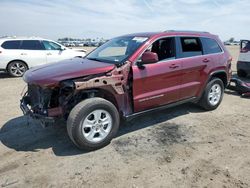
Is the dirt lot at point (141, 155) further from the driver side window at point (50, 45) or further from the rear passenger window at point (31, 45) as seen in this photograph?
the driver side window at point (50, 45)

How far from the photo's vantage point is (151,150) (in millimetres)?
4215

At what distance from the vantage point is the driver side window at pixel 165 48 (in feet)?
17.0

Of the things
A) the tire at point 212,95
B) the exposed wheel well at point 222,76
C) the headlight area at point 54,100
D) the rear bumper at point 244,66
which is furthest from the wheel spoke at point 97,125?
the rear bumper at point 244,66

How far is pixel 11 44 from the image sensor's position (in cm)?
1137

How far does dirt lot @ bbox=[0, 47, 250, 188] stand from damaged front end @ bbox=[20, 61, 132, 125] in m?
0.60

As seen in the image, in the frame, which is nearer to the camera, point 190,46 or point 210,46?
point 190,46

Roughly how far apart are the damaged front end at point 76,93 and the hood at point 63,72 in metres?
0.07

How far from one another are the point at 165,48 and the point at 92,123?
2224mm

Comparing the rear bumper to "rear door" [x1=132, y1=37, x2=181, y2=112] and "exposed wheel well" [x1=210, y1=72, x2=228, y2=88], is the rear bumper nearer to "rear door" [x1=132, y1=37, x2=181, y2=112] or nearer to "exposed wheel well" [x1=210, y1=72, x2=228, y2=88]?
"exposed wheel well" [x1=210, y1=72, x2=228, y2=88]

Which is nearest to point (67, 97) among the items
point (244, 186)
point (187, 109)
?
point (244, 186)

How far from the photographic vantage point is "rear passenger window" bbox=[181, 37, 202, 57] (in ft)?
17.8

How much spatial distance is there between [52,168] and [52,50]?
921 centimetres

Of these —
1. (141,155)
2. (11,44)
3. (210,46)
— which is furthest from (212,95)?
(11,44)

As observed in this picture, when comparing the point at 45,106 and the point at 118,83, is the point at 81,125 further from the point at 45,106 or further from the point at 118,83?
the point at 118,83
